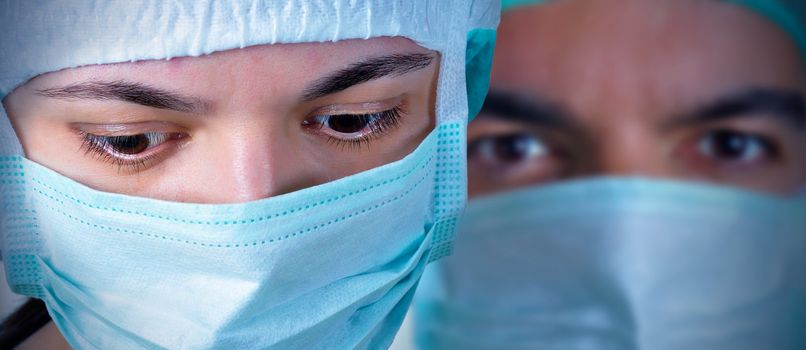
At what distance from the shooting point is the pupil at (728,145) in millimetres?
1814

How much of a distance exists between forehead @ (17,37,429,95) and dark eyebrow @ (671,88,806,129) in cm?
93

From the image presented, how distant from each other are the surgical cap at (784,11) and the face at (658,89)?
0.05 feet

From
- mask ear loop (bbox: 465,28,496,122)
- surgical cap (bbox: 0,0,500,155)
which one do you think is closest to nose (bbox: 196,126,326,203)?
surgical cap (bbox: 0,0,500,155)

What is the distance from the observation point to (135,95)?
3.58ft

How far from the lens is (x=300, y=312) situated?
1233 millimetres

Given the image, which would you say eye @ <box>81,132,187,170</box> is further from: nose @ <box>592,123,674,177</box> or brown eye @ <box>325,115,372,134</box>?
nose @ <box>592,123,674,177</box>

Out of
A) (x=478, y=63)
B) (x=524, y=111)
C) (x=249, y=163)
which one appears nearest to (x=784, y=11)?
(x=524, y=111)

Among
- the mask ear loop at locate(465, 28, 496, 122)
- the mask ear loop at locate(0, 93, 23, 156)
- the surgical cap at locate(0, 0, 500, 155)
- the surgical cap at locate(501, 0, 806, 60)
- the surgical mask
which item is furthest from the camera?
the surgical mask

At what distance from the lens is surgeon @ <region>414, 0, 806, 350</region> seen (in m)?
1.77

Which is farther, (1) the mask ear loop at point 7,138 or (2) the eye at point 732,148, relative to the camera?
(2) the eye at point 732,148

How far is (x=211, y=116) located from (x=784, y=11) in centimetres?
118

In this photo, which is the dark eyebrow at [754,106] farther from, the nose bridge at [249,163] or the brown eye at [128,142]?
the brown eye at [128,142]

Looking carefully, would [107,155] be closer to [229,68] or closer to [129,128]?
[129,128]

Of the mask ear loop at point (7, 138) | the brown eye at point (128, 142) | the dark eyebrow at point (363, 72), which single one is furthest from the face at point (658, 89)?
the mask ear loop at point (7, 138)
